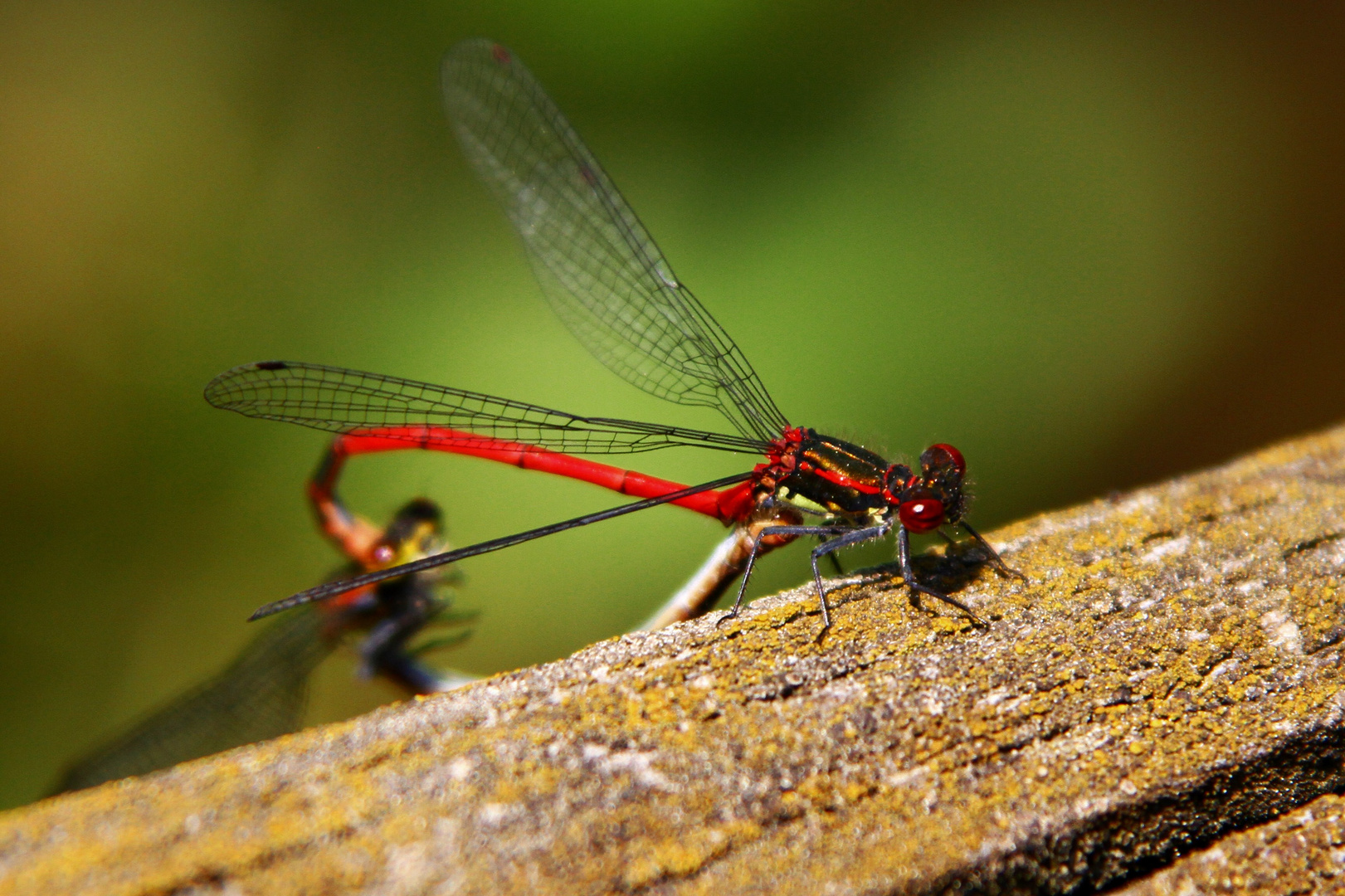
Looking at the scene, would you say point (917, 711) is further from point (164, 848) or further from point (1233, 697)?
point (164, 848)

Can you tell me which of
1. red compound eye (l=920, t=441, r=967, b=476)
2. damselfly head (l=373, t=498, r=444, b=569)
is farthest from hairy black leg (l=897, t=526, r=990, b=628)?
damselfly head (l=373, t=498, r=444, b=569)

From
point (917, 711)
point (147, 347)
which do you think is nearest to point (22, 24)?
point (147, 347)

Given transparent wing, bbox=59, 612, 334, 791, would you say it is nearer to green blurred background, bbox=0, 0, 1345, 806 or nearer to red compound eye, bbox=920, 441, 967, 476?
green blurred background, bbox=0, 0, 1345, 806

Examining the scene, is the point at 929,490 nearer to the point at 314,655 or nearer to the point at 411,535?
the point at 411,535

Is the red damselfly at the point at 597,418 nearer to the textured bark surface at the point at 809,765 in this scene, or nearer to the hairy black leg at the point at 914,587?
the hairy black leg at the point at 914,587

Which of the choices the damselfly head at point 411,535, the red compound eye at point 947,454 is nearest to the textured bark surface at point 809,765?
the red compound eye at point 947,454

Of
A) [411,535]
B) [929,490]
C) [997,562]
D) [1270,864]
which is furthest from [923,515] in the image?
[411,535]
